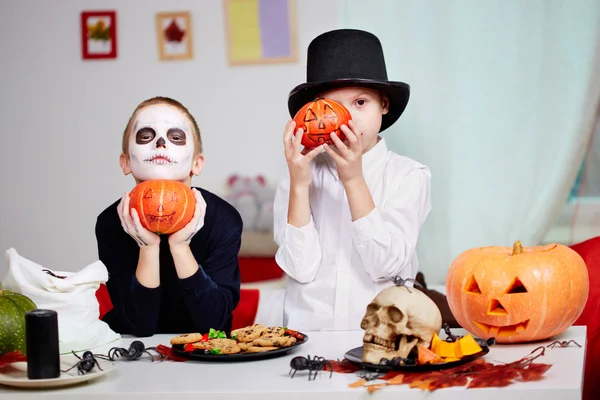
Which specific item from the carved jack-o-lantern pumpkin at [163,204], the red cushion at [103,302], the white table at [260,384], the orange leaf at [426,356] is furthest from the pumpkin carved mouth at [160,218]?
the red cushion at [103,302]

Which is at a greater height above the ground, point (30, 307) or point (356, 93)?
point (356, 93)

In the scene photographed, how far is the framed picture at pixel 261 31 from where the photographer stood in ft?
11.5

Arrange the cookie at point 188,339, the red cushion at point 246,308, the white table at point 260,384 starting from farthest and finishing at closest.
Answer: the red cushion at point 246,308 → the cookie at point 188,339 → the white table at point 260,384

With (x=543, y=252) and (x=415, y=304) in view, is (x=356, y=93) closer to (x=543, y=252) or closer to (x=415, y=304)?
(x=543, y=252)

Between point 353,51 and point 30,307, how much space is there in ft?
3.96

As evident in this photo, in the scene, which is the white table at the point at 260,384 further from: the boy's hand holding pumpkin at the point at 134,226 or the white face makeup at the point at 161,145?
the white face makeup at the point at 161,145

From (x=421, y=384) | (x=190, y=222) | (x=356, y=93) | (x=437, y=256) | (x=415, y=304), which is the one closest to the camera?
(x=421, y=384)

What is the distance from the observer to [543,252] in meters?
1.69

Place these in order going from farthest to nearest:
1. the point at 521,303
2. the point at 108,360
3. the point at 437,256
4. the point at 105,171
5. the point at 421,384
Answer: the point at 105,171 < the point at 437,256 < the point at 521,303 < the point at 108,360 < the point at 421,384

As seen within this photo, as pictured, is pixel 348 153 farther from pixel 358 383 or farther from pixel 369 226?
pixel 358 383

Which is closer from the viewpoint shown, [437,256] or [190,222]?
[190,222]

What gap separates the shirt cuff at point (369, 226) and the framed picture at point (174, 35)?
5.88ft

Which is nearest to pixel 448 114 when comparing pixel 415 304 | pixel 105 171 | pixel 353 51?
pixel 353 51

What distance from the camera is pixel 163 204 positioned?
180 cm
